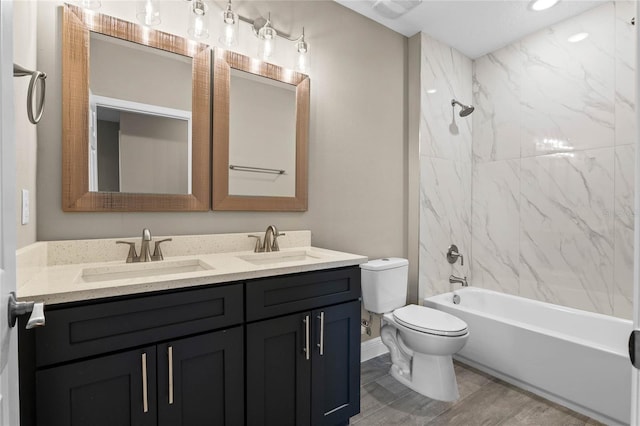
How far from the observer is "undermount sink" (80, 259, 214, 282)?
133 cm

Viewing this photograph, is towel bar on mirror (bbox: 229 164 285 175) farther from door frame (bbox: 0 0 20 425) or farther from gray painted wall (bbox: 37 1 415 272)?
door frame (bbox: 0 0 20 425)

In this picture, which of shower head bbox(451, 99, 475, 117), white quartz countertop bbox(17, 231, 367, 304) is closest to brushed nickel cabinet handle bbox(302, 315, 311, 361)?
white quartz countertop bbox(17, 231, 367, 304)

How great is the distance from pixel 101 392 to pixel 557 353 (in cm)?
232

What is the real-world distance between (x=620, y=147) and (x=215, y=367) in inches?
115

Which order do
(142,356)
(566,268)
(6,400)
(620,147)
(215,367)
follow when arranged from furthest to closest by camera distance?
1. (566,268)
2. (620,147)
3. (215,367)
4. (142,356)
5. (6,400)

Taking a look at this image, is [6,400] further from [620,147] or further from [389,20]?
[620,147]

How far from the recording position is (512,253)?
2811 millimetres

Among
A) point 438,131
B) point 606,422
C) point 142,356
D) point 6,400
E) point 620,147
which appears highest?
point 438,131

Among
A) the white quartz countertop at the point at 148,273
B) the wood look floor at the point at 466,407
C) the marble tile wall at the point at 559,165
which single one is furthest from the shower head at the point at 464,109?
the wood look floor at the point at 466,407

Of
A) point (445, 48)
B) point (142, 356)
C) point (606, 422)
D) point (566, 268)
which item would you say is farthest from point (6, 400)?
point (445, 48)

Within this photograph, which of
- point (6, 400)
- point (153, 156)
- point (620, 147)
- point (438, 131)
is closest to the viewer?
point (6, 400)

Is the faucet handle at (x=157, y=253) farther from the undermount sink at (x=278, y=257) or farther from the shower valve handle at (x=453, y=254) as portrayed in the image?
the shower valve handle at (x=453, y=254)

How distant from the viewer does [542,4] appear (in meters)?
2.29

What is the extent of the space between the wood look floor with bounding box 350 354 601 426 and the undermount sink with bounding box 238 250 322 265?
940mm
